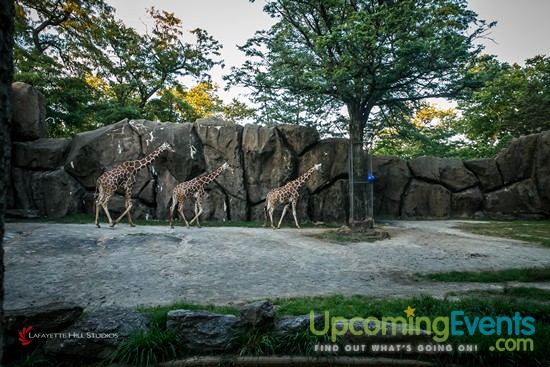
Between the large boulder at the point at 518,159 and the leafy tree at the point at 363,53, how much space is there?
14.8 feet

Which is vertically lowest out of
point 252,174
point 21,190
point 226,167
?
point 21,190

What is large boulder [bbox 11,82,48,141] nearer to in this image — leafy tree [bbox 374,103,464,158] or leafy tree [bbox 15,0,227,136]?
leafy tree [bbox 15,0,227,136]

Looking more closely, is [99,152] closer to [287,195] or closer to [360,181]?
[287,195]

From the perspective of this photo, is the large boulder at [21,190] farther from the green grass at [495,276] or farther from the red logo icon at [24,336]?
the green grass at [495,276]

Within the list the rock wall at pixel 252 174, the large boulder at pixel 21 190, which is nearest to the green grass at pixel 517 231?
the rock wall at pixel 252 174

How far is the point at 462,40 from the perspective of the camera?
31.7 ft

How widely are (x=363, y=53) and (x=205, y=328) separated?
350 inches

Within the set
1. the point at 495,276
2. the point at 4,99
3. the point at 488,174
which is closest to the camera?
the point at 4,99

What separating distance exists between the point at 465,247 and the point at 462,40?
609 centimetres

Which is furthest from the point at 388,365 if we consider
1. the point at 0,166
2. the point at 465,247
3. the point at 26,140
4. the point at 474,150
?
the point at 474,150

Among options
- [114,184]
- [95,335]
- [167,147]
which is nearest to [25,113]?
[114,184]

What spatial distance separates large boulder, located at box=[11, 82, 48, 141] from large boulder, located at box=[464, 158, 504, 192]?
17.7 metres

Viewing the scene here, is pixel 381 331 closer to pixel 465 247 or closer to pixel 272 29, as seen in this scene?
pixel 465 247

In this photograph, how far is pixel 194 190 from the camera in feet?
35.3
